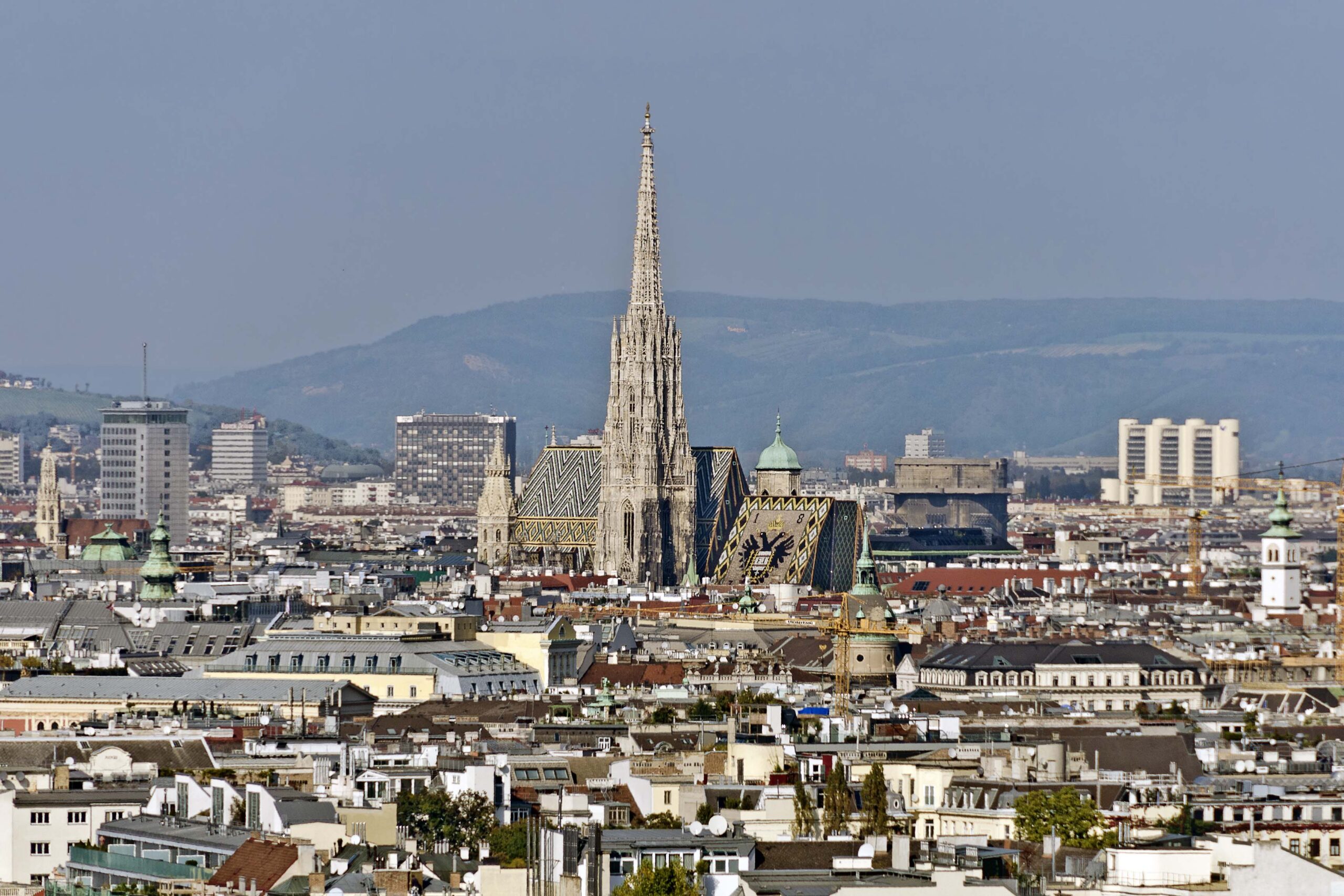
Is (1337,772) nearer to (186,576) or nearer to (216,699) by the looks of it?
(216,699)

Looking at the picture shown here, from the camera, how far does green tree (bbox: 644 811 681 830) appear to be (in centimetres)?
5778

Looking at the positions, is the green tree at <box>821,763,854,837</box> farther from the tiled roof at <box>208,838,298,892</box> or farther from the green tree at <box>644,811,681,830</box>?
the tiled roof at <box>208,838,298,892</box>

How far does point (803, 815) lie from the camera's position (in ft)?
196

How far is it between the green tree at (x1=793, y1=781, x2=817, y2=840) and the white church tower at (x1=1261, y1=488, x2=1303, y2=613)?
11526 cm

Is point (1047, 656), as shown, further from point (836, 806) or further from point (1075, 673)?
point (836, 806)

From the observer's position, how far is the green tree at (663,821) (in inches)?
2275

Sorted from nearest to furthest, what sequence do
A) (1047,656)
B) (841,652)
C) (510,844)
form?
1. (510,844)
2. (1047,656)
3. (841,652)

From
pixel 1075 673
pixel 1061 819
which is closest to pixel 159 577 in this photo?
pixel 1075 673

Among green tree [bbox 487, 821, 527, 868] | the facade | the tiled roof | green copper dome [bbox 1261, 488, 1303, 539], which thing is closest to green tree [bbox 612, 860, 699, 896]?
green tree [bbox 487, 821, 527, 868]

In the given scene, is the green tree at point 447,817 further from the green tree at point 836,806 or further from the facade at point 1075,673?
the facade at point 1075,673

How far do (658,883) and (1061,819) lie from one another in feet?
36.4

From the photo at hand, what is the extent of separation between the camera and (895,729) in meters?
84.4

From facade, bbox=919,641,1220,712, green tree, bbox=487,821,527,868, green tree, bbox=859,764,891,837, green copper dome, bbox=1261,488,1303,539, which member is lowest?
facade, bbox=919,641,1220,712

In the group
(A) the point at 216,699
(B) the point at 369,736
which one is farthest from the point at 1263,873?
(A) the point at 216,699
